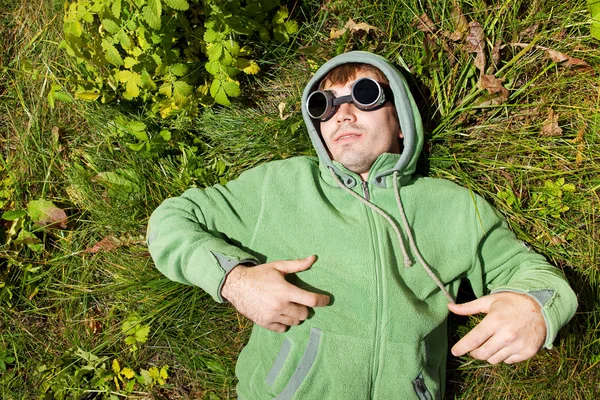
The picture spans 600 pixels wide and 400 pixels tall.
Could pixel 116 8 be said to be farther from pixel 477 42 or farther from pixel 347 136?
pixel 477 42

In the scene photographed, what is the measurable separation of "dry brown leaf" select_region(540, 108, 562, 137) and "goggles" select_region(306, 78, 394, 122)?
109 cm

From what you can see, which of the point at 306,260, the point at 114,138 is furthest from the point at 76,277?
the point at 306,260

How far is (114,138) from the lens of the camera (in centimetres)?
349

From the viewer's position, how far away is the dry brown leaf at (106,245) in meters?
3.47

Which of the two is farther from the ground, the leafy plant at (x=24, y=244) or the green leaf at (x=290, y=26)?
the green leaf at (x=290, y=26)

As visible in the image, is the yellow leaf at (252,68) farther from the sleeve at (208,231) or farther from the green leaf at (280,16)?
the sleeve at (208,231)

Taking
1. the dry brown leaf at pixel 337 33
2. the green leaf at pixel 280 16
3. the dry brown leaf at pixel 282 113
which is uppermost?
the green leaf at pixel 280 16

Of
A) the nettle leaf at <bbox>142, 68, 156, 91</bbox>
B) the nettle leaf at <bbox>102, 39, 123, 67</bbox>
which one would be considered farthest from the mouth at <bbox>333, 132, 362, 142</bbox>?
the nettle leaf at <bbox>102, 39, 123, 67</bbox>

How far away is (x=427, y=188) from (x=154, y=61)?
1845 millimetres

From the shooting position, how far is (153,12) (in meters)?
2.55

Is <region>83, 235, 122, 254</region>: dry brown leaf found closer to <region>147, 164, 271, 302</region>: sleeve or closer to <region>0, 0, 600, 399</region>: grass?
<region>0, 0, 600, 399</region>: grass

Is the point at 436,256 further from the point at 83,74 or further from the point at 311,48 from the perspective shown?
the point at 83,74

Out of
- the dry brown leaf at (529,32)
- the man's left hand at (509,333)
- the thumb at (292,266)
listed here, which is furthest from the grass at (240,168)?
the thumb at (292,266)

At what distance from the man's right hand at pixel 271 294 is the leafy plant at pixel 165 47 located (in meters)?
1.19
